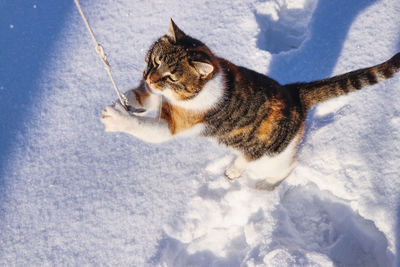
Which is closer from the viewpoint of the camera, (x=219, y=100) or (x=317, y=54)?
(x=219, y=100)

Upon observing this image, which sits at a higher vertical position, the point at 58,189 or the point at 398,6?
the point at 398,6

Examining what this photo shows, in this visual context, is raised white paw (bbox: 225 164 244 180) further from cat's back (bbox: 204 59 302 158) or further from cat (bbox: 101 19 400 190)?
cat's back (bbox: 204 59 302 158)

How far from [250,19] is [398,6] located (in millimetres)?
1070

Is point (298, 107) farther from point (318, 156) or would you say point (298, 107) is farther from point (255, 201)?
point (255, 201)

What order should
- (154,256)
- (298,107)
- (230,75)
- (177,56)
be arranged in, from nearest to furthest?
(177,56)
(230,75)
(298,107)
(154,256)

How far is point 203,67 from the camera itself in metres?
1.10

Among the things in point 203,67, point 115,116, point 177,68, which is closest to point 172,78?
point 177,68

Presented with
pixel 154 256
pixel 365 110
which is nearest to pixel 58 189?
pixel 154 256

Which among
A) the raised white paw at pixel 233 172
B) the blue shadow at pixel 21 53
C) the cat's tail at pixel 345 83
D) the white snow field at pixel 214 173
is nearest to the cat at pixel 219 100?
the cat's tail at pixel 345 83

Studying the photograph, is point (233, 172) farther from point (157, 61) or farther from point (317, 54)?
point (317, 54)

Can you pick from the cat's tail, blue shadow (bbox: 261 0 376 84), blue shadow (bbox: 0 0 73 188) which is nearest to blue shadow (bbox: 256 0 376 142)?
blue shadow (bbox: 261 0 376 84)

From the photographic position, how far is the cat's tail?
1.18 metres

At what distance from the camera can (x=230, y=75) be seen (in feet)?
4.26

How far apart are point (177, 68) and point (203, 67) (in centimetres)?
13
